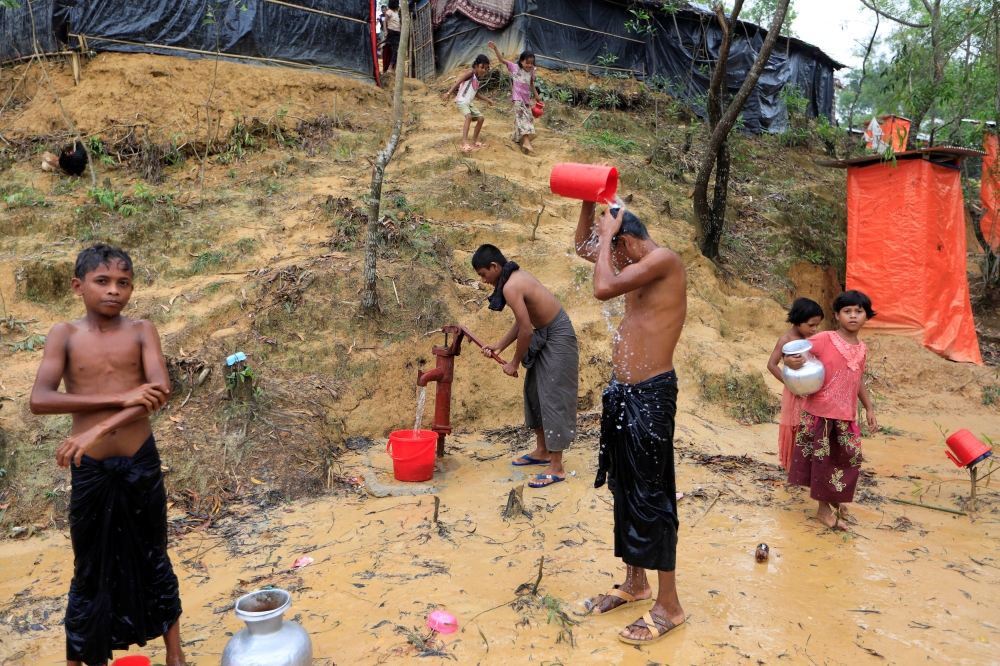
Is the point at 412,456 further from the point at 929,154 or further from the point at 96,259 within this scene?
the point at 929,154

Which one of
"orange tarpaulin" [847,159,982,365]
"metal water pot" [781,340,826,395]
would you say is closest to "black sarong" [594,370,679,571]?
"metal water pot" [781,340,826,395]

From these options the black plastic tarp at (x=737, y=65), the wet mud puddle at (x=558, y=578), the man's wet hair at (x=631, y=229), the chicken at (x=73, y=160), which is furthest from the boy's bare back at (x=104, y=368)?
the black plastic tarp at (x=737, y=65)

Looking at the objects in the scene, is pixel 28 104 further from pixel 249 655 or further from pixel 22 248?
pixel 249 655

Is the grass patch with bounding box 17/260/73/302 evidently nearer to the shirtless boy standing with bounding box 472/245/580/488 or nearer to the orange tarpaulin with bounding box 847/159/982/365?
the shirtless boy standing with bounding box 472/245/580/488

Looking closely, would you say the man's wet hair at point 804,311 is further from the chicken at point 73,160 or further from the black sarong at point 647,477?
the chicken at point 73,160

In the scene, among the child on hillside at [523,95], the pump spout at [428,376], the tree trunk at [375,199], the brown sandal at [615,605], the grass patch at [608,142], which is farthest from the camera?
the grass patch at [608,142]

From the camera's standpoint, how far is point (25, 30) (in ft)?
25.4

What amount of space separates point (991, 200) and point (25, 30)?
13.0 metres

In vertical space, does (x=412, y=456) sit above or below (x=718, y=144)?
below

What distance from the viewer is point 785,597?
299 centimetres

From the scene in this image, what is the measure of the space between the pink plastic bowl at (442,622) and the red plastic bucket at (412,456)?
156 cm

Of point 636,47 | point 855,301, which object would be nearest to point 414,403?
point 855,301

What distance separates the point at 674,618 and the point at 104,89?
8.19 meters

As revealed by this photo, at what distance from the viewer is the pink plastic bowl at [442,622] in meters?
2.70
